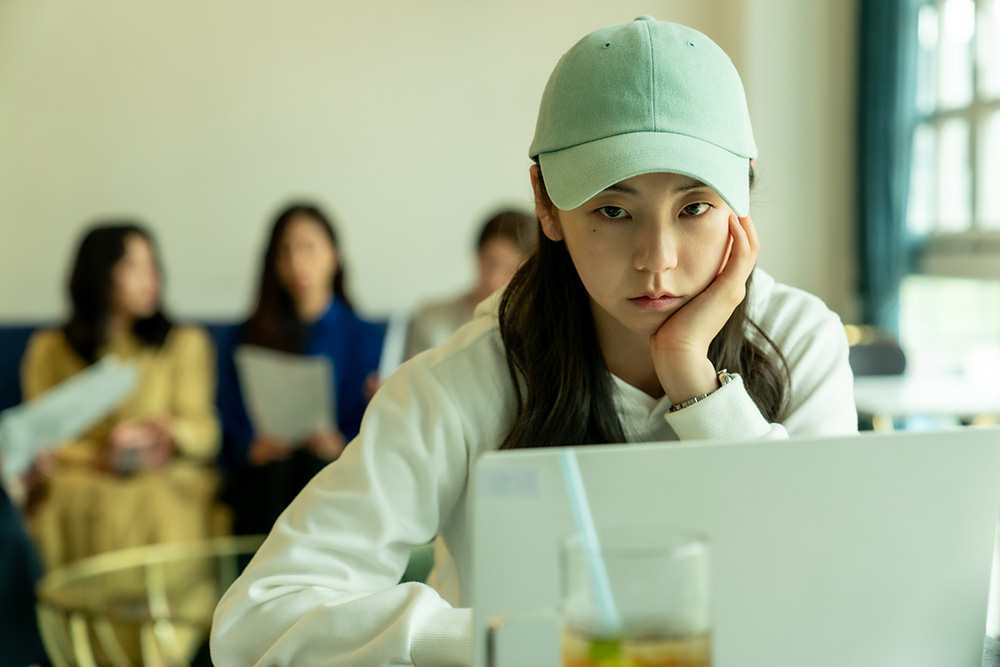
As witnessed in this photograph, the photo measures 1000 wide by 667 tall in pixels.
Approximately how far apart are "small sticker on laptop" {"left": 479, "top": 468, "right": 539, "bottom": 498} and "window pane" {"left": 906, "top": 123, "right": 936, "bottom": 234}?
3618 millimetres

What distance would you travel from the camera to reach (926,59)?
3713 millimetres

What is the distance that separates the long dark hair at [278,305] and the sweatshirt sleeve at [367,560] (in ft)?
7.80

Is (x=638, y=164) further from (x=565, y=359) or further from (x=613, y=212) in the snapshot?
(x=565, y=359)

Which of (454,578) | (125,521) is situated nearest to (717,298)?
(454,578)

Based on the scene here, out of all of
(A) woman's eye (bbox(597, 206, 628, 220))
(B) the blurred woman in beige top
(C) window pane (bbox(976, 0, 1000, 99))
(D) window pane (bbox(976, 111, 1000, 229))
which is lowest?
(B) the blurred woman in beige top

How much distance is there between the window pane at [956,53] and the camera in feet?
11.3

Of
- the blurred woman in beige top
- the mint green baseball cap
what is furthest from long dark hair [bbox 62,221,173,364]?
the mint green baseball cap

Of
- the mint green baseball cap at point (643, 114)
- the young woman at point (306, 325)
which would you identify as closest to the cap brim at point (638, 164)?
the mint green baseball cap at point (643, 114)

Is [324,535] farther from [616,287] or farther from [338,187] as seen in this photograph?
[338,187]

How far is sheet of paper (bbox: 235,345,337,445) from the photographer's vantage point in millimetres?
2838

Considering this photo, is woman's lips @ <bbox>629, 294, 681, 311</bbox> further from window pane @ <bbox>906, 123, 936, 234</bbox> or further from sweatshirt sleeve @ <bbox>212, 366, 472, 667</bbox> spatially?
window pane @ <bbox>906, 123, 936, 234</bbox>

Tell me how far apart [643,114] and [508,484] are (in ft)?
1.41

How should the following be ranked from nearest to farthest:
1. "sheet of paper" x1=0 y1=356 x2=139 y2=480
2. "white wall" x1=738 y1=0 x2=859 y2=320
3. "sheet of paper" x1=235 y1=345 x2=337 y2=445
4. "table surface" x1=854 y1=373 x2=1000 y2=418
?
"table surface" x1=854 y1=373 x2=1000 y2=418
"sheet of paper" x1=0 y1=356 x2=139 y2=480
"sheet of paper" x1=235 y1=345 x2=337 y2=445
"white wall" x1=738 y1=0 x2=859 y2=320

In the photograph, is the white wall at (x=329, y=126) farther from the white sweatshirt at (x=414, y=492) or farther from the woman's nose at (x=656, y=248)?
the woman's nose at (x=656, y=248)
